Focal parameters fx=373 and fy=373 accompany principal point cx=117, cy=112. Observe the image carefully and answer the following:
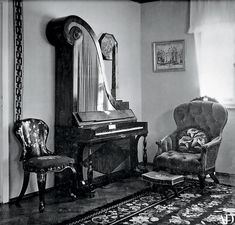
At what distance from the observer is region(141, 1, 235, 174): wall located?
5945 mm

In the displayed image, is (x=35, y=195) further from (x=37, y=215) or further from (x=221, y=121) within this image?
(x=221, y=121)

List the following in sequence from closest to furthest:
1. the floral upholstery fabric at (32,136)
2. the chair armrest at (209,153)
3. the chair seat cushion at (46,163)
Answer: the chair seat cushion at (46,163) < the floral upholstery fabric at (32,136) < the chair armrest at (209,153)

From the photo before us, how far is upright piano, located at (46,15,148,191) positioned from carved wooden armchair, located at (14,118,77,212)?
0.96 ft

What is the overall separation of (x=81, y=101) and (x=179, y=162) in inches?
57.4

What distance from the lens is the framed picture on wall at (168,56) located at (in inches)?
238

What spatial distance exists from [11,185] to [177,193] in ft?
6.37

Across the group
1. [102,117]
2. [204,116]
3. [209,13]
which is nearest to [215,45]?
[209,13]

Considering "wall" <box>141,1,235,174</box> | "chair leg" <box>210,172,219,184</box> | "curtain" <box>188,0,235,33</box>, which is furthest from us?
"wall" <box>141,1,235,174</box>

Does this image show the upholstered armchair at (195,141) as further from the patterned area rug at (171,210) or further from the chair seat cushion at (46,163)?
the chair seat cushion at (46,163)

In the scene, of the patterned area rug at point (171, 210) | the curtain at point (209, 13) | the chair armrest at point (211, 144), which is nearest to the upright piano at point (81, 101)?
the patterned area rug at point (171, 210)

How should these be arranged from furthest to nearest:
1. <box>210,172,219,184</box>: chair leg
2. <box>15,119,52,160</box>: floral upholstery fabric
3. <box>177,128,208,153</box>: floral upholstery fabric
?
<box>177,128,208,153</box>: floral upholstery fabric, <box>210,172,219,184</box>: chair leg, <box>15,119,52,160</box>: floral upholstery fabric

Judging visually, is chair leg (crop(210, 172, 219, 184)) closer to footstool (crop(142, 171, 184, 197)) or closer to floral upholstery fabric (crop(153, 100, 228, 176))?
floral upholstery fabric (crop(153, 100, 228, 176))

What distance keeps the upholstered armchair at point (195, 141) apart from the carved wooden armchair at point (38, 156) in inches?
52.9

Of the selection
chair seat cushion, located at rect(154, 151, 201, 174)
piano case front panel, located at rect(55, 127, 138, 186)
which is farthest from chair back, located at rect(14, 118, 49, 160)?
chair seat cushion, located at rect(154, 151, 201, 174)
